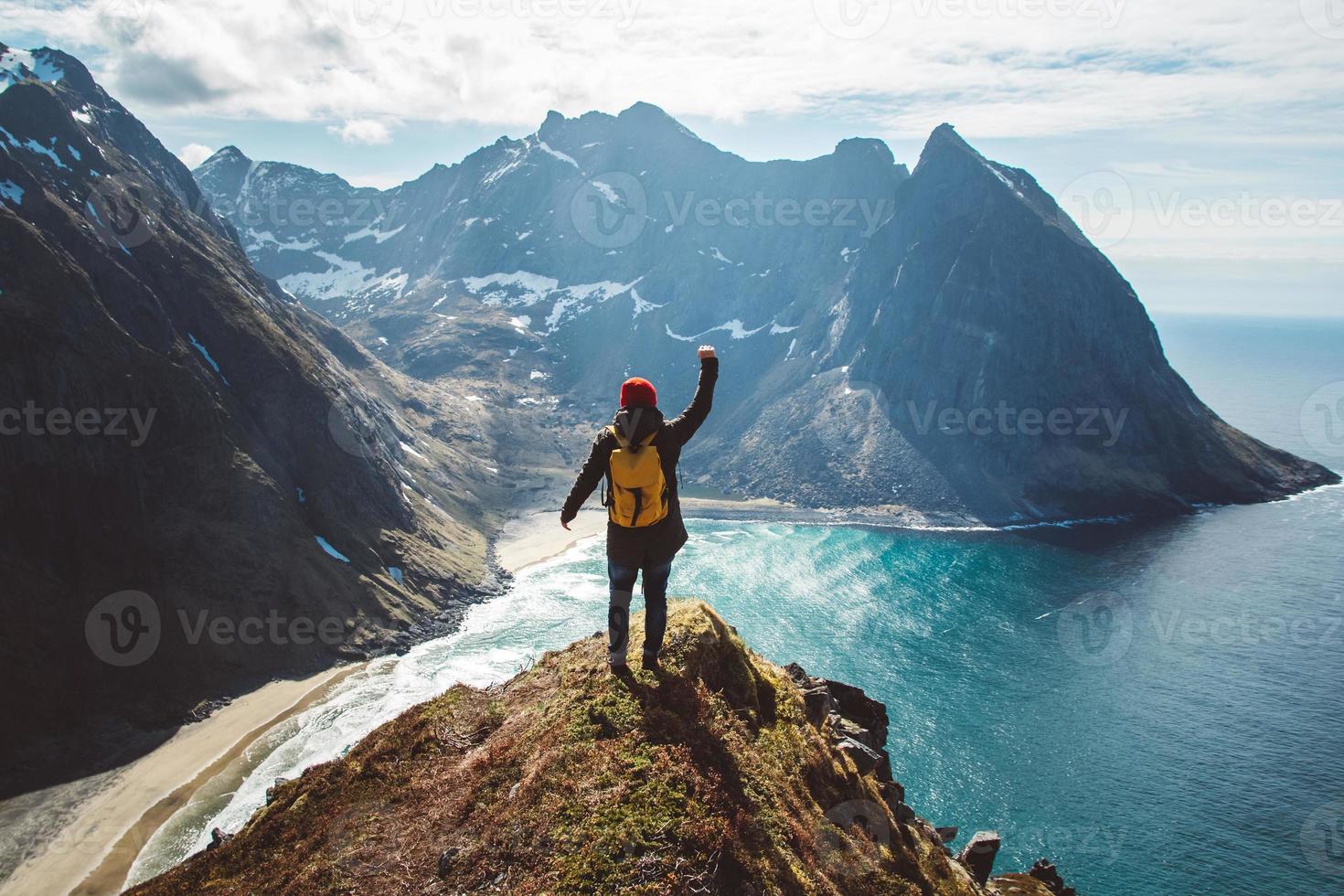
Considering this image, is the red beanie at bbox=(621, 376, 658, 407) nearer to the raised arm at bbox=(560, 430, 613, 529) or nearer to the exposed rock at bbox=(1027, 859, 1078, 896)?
the raised arm at bbox=(560, 430, 613, 529)

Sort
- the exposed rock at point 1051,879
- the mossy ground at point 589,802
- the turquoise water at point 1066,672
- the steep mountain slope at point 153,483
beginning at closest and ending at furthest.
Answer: the mossy ground at point 589,802 → the exposed rock at point 1051,879 → the turquoise water at point 1066,672 → the steep mountain slope at point 153,483

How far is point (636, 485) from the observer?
10.3 m

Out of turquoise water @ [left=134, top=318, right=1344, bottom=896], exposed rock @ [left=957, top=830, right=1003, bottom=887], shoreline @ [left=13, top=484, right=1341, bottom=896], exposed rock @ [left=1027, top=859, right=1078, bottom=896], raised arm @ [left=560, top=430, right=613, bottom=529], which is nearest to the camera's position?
raised arm @ [left=560, top=430, right=613, bottom=529]

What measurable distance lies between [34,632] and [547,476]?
11089 centimetres

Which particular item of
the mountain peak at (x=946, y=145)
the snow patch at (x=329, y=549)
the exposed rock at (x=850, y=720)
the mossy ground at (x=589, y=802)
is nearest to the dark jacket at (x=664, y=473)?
the mossy ground at (x=589, y=802)

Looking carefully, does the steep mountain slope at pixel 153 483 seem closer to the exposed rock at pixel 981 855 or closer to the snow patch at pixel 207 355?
the snow patch at pixel 207 355

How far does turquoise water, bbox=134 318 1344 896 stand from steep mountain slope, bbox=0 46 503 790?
11.6 meters

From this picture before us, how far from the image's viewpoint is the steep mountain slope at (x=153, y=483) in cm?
5956

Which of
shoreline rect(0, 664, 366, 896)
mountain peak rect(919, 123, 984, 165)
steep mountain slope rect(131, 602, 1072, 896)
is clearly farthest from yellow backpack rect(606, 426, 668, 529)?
mountain peak rect(919, 123, 984, 165)

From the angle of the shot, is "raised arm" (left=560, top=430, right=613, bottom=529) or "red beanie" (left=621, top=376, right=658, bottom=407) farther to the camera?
"raised arm" (left=560, top=430, right=613, bottom=529)

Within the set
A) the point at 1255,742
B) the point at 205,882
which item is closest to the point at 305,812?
the point at 205,882

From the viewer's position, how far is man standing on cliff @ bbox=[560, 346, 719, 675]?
10.2 metres

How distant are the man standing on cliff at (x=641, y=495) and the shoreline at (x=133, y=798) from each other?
51.6 m

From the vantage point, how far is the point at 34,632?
57500 mm
